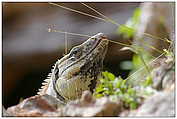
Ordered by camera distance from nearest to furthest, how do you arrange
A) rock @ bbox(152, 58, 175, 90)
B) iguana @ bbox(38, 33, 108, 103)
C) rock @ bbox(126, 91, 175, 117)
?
rock @ bbox(126, 91, 175, 117)
rock @ bbox(152, 58, 175, 90)
iguana @ bbox(38, 33, 108, 103)

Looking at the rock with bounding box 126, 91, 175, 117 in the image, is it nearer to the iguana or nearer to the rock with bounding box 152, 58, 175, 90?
the rock with bounding box 152, 58, 175, 90

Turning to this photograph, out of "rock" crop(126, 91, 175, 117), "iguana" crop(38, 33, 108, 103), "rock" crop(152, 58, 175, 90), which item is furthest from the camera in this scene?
"iguana" crop(38, 33, 108, 103)

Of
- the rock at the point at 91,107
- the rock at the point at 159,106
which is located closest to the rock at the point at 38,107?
the rock at the point at 91,107

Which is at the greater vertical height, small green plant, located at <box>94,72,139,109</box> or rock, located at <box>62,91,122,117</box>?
small green plant, located at <box>94,72,139,109</box>

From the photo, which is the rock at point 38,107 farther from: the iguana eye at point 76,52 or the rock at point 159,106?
the iguana eye at point 76,52

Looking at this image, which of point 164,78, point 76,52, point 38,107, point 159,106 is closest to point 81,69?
point 76,52

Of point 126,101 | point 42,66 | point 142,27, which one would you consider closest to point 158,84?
point 126,101

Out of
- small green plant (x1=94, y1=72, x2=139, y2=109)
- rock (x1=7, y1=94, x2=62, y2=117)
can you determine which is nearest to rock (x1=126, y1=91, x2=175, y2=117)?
small green plant (x1=94, y1=72, x2=139, y2=109)

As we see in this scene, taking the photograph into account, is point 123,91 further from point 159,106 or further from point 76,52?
point 76,52
